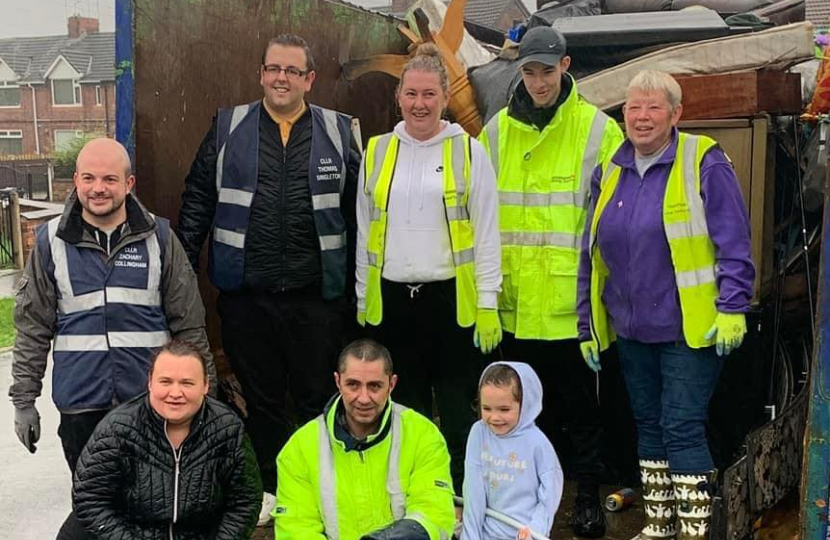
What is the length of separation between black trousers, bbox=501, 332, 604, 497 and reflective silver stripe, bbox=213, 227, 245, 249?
119 centimetres

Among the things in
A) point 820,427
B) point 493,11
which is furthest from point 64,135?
point 820,427

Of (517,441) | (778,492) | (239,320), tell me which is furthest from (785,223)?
(239,320)

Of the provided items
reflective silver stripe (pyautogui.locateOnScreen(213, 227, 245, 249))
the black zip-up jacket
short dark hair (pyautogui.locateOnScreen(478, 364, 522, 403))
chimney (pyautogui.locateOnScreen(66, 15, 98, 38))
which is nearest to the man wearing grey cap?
short dark hair (pyautogui.locateOnScreen(478, 364, 522, 403))

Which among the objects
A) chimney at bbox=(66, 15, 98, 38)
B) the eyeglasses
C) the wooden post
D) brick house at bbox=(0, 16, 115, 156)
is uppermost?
chimney at bbox=(66, 15, 98, 38)

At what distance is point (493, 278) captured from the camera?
380 cm

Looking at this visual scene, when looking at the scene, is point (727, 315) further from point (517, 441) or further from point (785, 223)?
point (785, 223)

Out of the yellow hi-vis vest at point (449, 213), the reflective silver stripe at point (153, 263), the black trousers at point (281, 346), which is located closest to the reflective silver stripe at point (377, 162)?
the yellow hi-vis vest at point (449, 213)

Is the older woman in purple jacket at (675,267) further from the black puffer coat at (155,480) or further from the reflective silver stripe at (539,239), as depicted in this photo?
the black puffer coat at (155,480)

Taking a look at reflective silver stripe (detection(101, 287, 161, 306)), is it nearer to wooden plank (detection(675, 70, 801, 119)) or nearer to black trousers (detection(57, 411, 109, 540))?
black trousers (detection(57, 411, 109, 540))

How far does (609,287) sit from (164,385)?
162cm

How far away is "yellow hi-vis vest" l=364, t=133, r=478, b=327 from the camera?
3760mm

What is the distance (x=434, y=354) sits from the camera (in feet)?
13.2

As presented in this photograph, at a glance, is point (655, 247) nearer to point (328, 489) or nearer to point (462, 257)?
point (462, 257)

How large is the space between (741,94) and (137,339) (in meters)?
2.73
